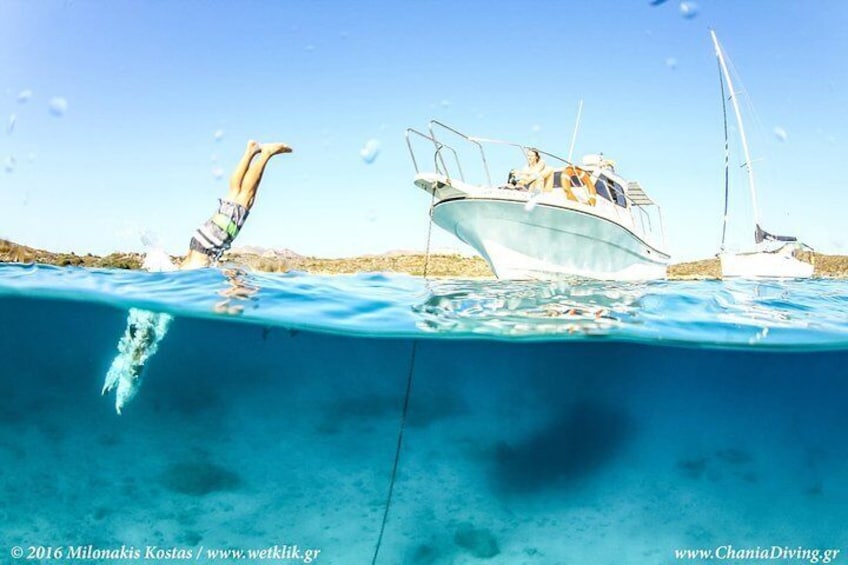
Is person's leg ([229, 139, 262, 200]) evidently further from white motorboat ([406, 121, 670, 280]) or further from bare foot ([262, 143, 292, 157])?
white motorboat ([406, 121, 670, 280])

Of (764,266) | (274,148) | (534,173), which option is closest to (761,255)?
(764,266)

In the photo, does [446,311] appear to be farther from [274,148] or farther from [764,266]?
[764,266]

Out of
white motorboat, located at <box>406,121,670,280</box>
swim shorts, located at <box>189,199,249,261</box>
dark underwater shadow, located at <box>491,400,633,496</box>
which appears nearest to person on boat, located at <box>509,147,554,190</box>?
white motorboat, located at <box>406,121,670,280</box>

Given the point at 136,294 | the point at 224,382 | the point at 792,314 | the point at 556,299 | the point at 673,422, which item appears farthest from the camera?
the point at 224,382

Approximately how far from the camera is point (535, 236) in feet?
45.9

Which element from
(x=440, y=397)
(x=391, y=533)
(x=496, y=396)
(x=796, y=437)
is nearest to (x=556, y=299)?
(x=496, y=396)

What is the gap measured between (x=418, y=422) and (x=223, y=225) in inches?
314

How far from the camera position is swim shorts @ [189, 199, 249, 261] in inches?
252

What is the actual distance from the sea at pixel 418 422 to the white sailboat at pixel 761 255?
28.8ft

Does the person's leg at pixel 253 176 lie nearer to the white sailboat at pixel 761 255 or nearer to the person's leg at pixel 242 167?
the person's leg at pixel 242 167

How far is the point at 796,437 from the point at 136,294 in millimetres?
14939

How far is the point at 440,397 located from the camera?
13828 mm

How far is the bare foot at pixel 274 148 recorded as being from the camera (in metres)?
6.33

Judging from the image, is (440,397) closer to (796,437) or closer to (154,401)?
(154,401)
